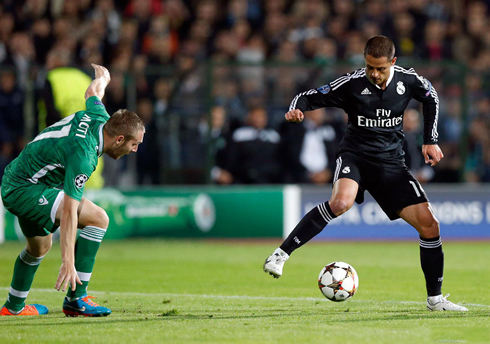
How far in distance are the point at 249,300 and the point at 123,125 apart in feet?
6.93

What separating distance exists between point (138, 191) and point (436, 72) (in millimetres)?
5274

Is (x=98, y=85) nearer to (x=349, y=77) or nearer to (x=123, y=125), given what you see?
(x=123, y=125)

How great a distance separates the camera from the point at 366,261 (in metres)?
10.3

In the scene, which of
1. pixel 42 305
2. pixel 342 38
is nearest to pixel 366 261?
pixel 42 305

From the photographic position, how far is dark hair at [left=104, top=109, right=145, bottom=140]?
5660mm

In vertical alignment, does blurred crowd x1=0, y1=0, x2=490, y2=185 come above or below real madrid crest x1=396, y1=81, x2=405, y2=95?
above

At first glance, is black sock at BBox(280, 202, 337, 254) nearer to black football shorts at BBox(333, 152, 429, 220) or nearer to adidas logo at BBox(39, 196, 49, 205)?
black football shorts at BBox(333, 152, 429, 220)

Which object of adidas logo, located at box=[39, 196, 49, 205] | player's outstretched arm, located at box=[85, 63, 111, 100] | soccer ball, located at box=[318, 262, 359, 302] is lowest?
soccer ball, located at box=[318, 262, 359, 302]

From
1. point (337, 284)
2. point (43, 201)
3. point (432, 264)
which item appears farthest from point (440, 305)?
point (43, 201)

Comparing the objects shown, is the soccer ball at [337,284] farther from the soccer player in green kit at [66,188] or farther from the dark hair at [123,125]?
the dark hair at [123,125]

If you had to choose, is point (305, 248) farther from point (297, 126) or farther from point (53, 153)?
point (53, 153)

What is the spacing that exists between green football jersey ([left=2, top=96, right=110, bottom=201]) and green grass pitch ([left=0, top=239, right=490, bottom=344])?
3.32 feet

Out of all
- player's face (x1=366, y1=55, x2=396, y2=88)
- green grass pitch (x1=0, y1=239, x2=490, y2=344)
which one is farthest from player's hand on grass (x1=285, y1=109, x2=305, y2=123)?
green grass pitch (x1=0, y1=239, x2=490, y2=344)

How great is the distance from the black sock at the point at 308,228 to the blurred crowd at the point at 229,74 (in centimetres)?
538
